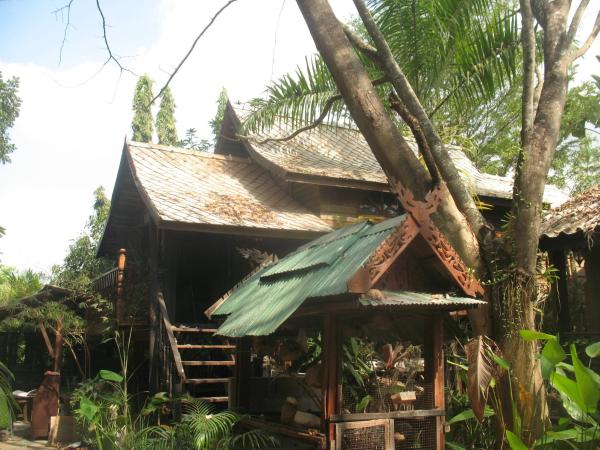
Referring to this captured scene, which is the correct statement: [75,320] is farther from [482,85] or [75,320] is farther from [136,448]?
[482,85]

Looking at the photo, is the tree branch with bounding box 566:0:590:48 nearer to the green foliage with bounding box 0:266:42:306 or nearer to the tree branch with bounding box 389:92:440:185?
the tree branch with bounding box 389:92:440:185

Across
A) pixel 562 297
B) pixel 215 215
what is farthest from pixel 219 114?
pixel 562 297

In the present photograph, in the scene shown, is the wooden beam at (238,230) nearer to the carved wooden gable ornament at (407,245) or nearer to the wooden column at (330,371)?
the wooden column at (330,371)

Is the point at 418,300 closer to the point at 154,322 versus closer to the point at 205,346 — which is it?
the point at 205,346

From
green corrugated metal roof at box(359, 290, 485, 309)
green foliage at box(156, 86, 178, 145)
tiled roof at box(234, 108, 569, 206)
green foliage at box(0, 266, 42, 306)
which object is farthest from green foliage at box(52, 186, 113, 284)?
green corrugated metal roof at box(359, 290, 485, 309)

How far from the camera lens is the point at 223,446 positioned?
556 centimetres

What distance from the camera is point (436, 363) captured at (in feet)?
16.0

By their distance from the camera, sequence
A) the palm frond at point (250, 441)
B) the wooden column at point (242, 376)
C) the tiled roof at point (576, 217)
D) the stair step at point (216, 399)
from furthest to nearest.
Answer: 1. the stair step at point (216, 399)
2. the tiled roof at point (576, 217)
3. the wooden column at point (242, 376)
4. the palm frond at point (250, 441)

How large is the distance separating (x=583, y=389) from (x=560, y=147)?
22.3 meters

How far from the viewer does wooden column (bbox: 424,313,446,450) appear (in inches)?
190

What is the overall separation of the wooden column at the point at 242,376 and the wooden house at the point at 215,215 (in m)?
1.65

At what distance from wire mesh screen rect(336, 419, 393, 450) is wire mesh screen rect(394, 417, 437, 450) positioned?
0.15 metres

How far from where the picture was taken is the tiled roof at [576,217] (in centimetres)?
807

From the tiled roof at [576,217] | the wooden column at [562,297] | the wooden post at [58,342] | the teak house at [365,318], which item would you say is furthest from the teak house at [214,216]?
the teak house at [365,318]
